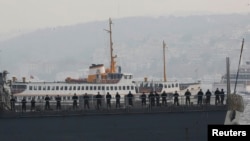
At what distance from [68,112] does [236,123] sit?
2032 cm

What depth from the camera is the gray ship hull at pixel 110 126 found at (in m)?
40.8

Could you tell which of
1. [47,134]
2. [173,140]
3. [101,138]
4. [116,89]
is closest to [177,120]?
[173,140]

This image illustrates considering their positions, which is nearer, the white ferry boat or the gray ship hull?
the gray ship hull

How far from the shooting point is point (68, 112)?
41.6m

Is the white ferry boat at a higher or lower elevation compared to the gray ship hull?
higher

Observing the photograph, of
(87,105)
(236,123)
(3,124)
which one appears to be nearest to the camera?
(236,123)

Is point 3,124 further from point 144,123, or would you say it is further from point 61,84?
point 61,84

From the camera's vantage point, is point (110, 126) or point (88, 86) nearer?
point (110, 126)

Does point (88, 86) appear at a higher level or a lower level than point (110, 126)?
higher

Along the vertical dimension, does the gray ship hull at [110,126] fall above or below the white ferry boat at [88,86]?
below

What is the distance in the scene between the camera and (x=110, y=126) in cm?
4150

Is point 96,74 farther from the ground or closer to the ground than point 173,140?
farther from the ground

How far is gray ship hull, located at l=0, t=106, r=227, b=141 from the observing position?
→ 40.8 metres

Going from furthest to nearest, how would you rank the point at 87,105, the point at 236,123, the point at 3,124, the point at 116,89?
the point at 116,89, the point at 87,105, the point at 3,124, the point at 236,123
